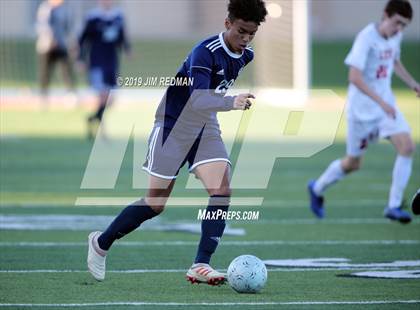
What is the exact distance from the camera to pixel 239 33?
24.4 feet

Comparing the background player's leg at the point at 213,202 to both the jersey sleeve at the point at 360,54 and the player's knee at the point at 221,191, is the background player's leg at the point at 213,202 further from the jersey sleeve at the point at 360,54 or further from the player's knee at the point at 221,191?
the jersey sleeve at the point at 360,54

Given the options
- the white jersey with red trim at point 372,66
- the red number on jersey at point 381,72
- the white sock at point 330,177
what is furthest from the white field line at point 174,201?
the red number on jersey at point 381,72

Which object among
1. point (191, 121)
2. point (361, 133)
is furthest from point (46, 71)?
point (191, 121)

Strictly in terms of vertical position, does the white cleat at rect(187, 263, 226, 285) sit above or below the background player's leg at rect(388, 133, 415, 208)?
above

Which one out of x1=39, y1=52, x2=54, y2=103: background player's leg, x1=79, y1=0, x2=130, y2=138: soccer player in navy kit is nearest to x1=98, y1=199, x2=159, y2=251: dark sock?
x1=79, y1=0, x2=130, y2=138: soccer player in navy kit

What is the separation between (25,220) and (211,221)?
3917 mm

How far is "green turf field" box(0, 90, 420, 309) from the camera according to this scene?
23.5 feet

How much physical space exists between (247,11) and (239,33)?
17 centimetres

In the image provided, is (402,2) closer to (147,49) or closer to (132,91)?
(132,91)

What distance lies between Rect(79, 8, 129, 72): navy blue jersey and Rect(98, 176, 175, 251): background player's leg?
38.8ft

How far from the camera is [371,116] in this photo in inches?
444

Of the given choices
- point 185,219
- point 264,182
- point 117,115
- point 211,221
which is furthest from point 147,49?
point 211,221

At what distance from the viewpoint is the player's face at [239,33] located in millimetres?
7395

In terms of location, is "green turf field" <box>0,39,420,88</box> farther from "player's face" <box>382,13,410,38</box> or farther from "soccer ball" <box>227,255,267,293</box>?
"soccer ball" <box>227,255,267,293</box>
